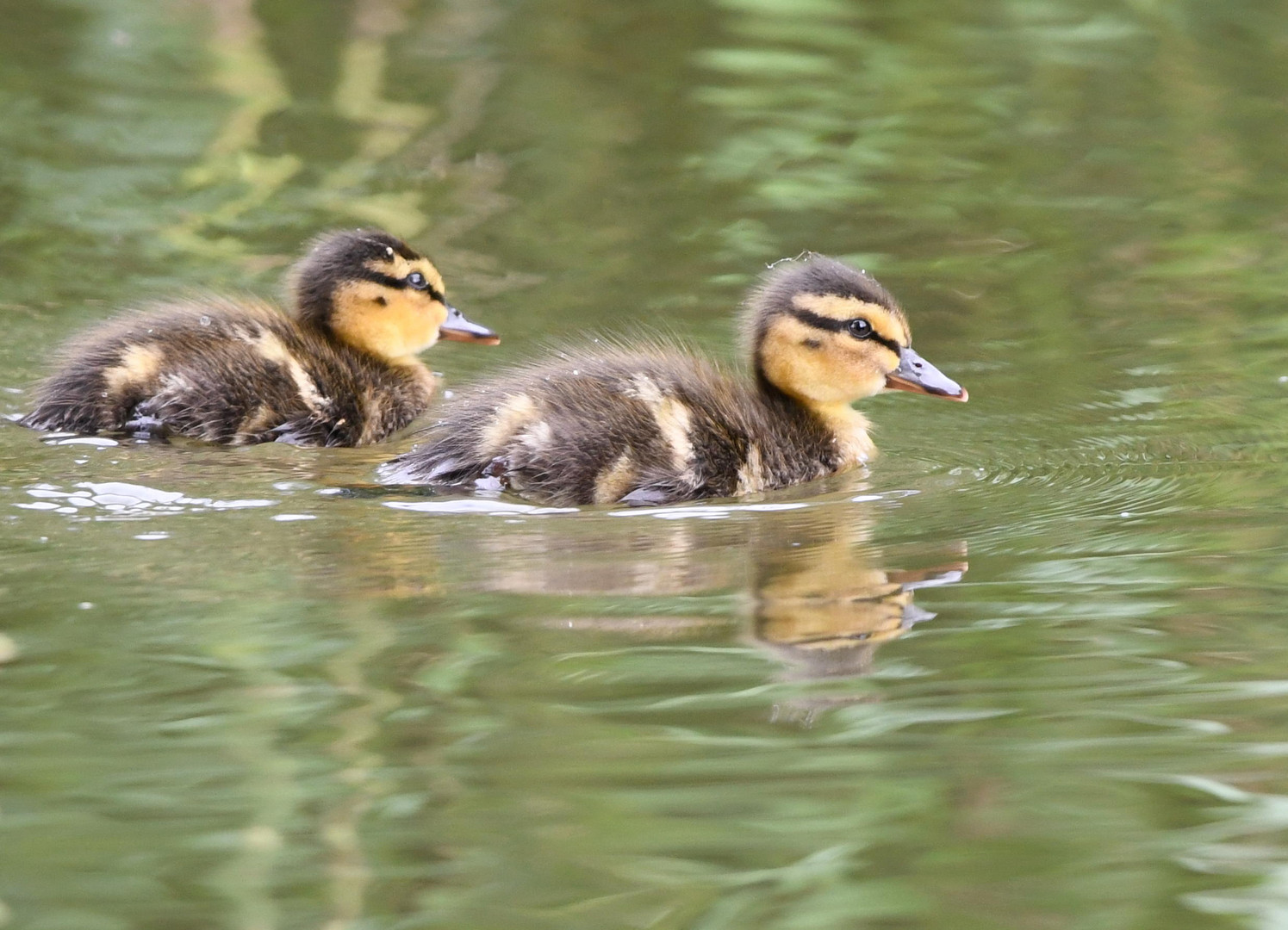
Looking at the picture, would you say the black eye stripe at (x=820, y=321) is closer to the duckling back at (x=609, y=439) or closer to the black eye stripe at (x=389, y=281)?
the duckling back at (x=609, y=439)

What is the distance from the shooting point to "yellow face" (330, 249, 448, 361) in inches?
194

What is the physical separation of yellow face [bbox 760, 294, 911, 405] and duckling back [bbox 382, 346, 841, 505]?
20 cm

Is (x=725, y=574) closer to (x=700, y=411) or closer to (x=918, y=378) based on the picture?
(x=700, y=411)

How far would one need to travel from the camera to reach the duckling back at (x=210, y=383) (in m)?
4.41

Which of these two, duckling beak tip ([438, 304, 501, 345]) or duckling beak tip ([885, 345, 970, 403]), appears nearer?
duckling beak tip ([885, 345, 970, 403])

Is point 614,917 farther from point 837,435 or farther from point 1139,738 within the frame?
point 837,435

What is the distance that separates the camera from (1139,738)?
2449mm

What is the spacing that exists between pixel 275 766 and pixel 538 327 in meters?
3.11

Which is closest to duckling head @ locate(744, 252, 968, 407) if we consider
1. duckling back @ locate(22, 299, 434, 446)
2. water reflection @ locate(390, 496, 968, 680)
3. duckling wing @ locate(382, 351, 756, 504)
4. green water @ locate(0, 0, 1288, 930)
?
green water @ locate(0, 0, 1288, 930)

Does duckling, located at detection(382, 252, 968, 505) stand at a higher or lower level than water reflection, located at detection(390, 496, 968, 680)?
higher

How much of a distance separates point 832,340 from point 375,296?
3.90 ft

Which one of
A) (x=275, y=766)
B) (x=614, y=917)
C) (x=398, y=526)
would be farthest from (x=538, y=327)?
(x=614, y=917)

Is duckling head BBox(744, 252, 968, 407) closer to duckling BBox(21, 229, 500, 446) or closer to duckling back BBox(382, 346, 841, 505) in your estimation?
duckling back BBox(382, 346, 841, 505)

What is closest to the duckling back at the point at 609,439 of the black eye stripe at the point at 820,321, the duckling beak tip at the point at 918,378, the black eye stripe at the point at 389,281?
the black eye stripe at the point at 820,321
